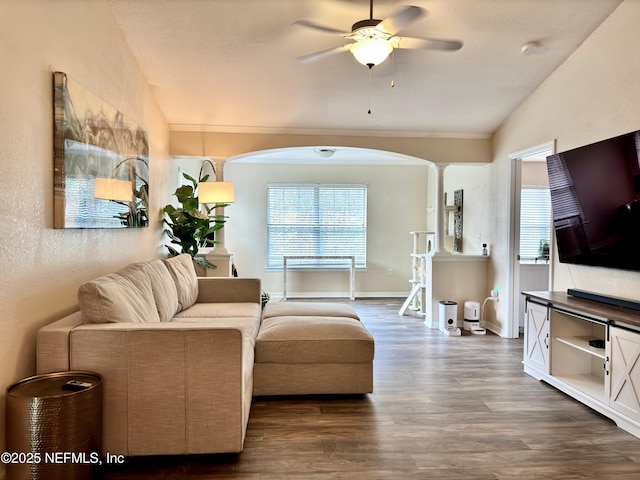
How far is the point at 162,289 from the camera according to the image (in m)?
3.24

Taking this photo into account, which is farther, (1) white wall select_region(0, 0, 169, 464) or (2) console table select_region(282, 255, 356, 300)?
(2) console table select_region(282, 255, 356, 300)

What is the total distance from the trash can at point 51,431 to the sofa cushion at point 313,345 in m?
1.26

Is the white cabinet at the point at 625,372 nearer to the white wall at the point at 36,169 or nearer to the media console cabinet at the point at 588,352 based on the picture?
the media console cabinet at the point at 588,352

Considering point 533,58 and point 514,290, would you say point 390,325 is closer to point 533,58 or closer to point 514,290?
point 514,290

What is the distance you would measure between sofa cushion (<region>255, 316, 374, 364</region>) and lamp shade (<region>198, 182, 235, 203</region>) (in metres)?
1.82

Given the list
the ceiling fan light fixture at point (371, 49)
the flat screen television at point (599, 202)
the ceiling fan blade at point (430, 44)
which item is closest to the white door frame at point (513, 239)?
the flat screen television at point (599, 202)

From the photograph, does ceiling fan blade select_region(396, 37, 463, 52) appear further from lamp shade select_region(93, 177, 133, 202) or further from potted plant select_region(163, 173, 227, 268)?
potted plant select_region(163, 173, 227, 268)

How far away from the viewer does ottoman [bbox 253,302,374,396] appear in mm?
3045

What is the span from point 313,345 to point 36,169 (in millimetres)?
2018

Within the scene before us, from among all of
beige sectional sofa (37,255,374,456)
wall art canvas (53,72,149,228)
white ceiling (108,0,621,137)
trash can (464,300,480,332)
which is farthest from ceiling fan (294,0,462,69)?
trash can (464,300,480,332)

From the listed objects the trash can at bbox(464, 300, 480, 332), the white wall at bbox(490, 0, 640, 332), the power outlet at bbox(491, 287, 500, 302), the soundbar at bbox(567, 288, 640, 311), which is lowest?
the trash can at bbox(464, 300, 480, 332)

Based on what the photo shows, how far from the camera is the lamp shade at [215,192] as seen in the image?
14.7ft

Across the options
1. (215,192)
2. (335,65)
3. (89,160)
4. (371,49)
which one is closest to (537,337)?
(371,49)

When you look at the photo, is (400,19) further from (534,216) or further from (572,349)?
(534,216)
